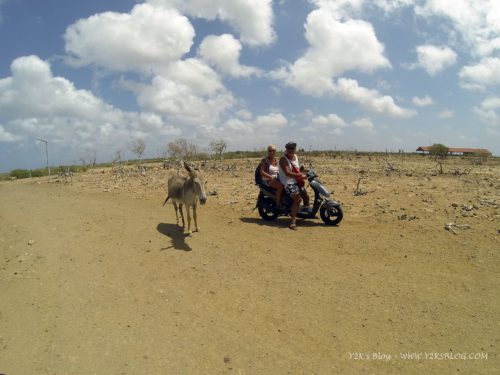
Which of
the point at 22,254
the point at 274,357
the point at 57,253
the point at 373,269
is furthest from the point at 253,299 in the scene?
the point at 22,254

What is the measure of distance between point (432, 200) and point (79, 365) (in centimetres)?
984

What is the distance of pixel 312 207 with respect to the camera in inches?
355

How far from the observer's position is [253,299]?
192 inches

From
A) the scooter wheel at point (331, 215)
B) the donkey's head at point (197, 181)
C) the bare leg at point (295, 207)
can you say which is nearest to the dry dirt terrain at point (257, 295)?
the scooter wheel at point (331, 215)

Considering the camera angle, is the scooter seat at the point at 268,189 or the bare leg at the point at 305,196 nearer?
the bare leg at the point at 305,196

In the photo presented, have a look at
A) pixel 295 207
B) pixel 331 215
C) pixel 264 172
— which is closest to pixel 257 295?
pixel 295 207

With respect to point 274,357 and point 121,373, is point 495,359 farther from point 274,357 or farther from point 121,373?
point 121,373

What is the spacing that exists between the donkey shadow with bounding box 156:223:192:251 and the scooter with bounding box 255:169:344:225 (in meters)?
2.48

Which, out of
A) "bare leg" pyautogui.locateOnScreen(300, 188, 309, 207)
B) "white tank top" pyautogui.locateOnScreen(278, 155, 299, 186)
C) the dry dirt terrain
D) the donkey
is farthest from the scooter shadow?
the donkey

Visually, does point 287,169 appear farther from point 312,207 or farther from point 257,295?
point 257,295

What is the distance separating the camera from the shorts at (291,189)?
855 cm

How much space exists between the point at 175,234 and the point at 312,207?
12.3 feet

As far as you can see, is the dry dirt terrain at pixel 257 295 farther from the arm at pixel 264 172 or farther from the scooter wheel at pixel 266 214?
the arm at pixel 264 172

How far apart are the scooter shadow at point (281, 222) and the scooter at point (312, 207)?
0.54ft
